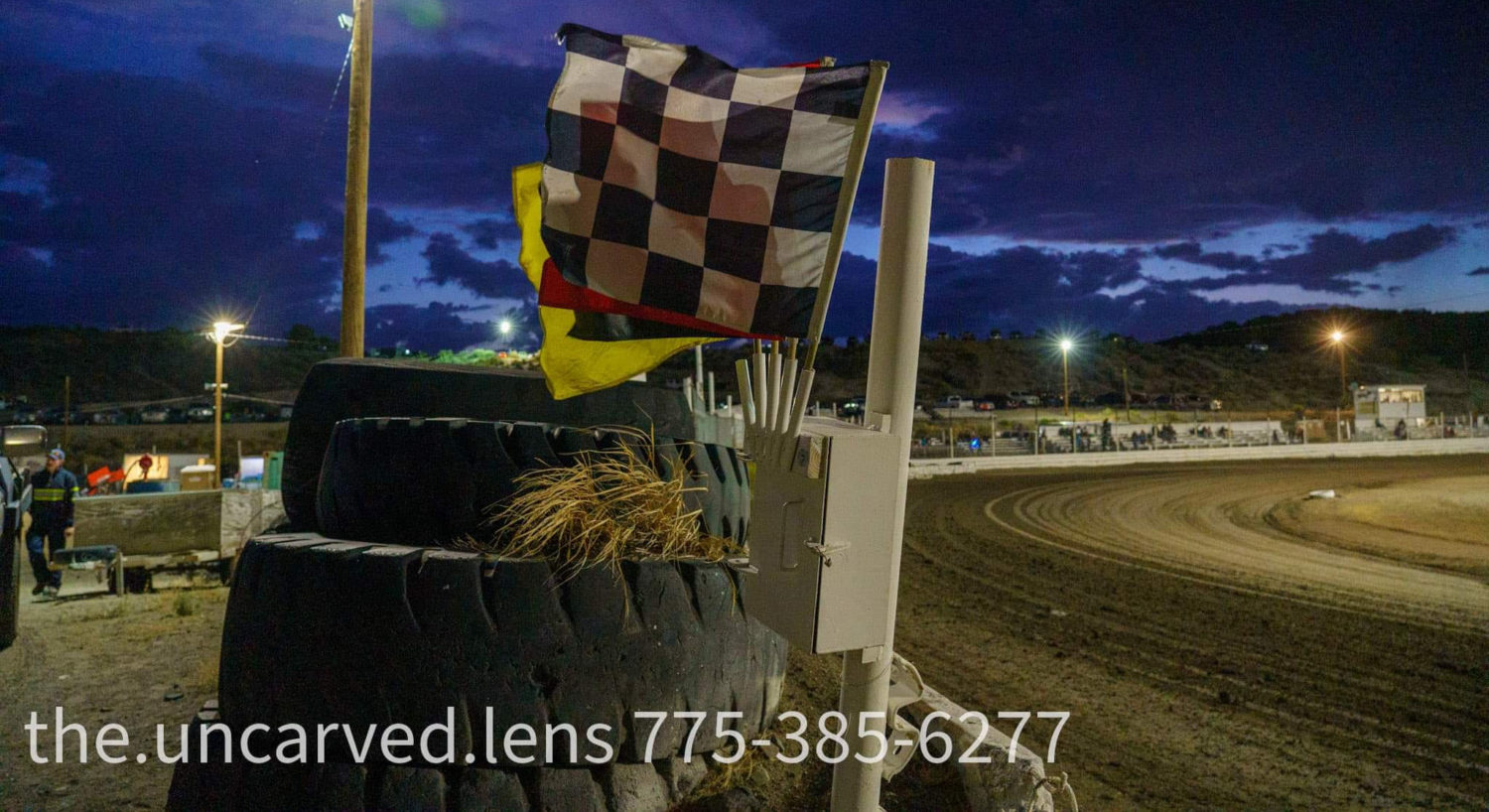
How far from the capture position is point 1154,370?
9888cm

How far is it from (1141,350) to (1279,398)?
78.4ft

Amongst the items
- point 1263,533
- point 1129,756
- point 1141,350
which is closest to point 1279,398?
point 1141,350

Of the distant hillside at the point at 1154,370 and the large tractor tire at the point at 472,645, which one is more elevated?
the distant hillside at the point at 1154,370

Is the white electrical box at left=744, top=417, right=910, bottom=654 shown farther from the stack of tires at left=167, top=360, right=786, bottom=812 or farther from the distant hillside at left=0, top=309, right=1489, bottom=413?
the distant hillside at left=0, top=309, right=1489, bottom=413

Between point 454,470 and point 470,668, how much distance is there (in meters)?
0.79

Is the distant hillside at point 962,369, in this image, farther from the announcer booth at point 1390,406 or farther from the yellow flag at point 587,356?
the yellow flag at point 587,356

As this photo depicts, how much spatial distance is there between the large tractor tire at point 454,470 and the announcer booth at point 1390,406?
5495 cm

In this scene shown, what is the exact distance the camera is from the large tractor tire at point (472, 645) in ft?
8.02

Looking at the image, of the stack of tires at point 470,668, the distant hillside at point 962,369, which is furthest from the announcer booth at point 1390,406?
the stack of tires at point 470,668

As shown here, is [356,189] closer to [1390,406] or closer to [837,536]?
[837,536]

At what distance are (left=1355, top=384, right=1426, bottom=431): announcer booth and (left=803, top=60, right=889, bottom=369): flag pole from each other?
181 feet

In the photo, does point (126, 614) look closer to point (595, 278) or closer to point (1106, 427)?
point (595, 278)

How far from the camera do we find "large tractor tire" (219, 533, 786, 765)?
96.2 inches

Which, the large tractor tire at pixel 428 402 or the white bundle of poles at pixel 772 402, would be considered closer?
the white bundle of poles at pixel 772 402
